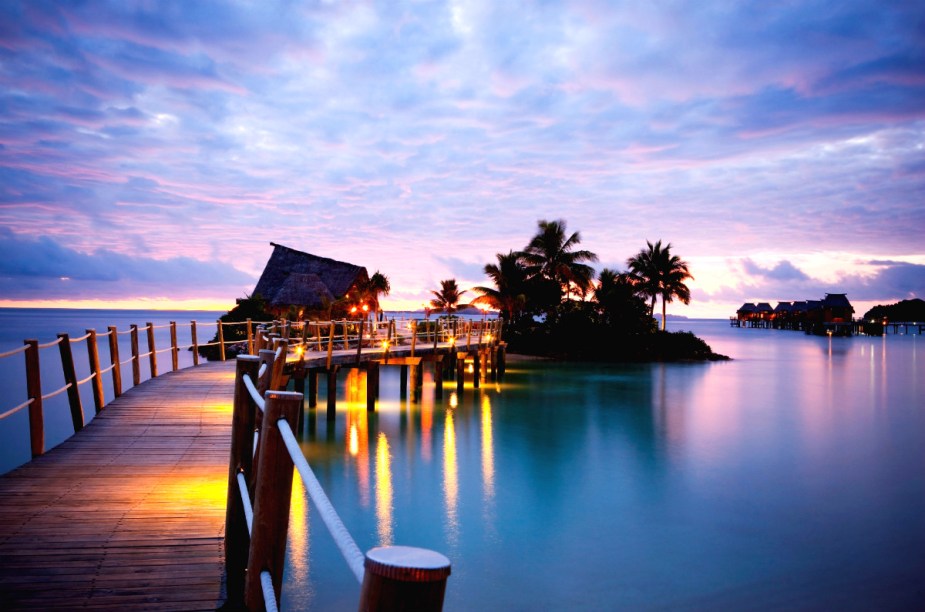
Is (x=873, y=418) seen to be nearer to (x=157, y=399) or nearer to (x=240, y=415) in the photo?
(x=157, y=399)

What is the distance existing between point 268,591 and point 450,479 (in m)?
12.4

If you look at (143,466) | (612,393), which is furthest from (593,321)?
(143,466)

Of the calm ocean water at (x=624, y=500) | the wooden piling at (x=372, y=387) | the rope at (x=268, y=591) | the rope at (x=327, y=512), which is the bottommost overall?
the calm ocean water at (x=624, y=500)

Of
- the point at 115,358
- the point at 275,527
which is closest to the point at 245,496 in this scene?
the point at 275,527

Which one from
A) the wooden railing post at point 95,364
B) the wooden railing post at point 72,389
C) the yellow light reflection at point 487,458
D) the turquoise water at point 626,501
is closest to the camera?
the wooden railing post at point 72,389

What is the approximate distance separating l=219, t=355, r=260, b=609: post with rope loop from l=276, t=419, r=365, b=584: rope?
145 centimetres

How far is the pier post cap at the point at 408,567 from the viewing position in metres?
1.36

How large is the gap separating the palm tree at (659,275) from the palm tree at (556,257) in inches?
281

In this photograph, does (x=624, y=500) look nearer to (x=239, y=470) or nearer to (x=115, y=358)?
(x=115, y=358)

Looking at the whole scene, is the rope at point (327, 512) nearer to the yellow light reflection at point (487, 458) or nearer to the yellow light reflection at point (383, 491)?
the yellow light reflection at point (383, 491)

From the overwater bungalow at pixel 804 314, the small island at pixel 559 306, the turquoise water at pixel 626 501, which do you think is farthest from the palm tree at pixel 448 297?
the overwater bungalow at pixel 804 314

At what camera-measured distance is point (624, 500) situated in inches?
542

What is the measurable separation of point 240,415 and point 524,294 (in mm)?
43252

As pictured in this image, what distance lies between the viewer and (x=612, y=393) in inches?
1176
